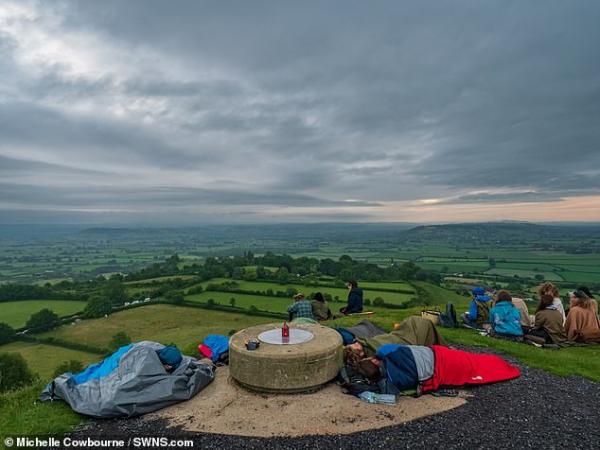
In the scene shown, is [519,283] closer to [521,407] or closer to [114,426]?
[521,407]

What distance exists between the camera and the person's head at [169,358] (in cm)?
796

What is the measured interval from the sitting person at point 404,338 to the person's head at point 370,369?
65cm

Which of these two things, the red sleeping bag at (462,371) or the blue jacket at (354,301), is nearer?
the red sleeping bag at (462,371)

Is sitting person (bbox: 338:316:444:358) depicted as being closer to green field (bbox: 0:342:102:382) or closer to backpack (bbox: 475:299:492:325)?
backpack (bbox: 475:299:492:325)

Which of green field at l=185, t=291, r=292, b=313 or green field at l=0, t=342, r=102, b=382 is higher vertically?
green field at l=185, t=291, r=292, b=313

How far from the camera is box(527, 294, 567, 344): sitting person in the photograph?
11352mm

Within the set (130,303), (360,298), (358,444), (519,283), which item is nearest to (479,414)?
(358,444)

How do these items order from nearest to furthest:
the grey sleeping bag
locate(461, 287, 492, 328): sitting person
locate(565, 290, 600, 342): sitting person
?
1. the grey sleeping bag
2. locate(565, 290, 600, 342): sitting person
3. locate(461, 287, 492, 328): sitting person

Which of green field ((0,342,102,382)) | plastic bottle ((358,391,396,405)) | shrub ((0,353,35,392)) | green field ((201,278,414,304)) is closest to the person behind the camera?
plastic bottle ((358,391,396,405))

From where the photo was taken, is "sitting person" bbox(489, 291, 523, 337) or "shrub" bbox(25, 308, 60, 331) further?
"shrub" bbox(25, 308, 60, 331)

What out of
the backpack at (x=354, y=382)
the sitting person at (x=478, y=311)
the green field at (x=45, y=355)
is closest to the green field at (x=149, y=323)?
the green field at (x=45, y=355)

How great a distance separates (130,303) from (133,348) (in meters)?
38.8

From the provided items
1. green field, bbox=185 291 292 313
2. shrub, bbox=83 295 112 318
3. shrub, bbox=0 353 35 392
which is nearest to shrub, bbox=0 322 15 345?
shrub, bbox=83 295 112 318

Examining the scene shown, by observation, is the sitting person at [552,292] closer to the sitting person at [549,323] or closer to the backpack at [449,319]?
the sitting person at [549,323]
